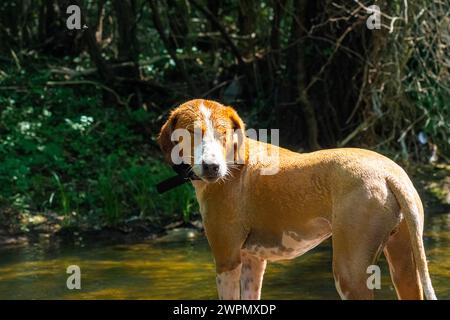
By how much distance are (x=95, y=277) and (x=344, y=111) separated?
18.4ft

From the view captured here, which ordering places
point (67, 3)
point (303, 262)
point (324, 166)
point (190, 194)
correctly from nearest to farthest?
point (324, 166), point (303, 262), point (190, 194), point (67, 3)

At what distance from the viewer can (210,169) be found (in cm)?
512

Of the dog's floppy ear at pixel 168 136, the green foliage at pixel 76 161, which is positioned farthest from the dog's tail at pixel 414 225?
the green foliage at pixel 76 161

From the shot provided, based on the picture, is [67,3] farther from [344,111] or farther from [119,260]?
[119,260]

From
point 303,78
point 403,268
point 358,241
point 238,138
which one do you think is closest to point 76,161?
point 303,78

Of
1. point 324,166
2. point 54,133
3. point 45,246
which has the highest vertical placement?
point 324,166

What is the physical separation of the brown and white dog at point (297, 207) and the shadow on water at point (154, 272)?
190 centimetres

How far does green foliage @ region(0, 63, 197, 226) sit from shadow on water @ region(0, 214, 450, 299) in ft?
Result: 3.04

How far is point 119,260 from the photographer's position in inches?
359

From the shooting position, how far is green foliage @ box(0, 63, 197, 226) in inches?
426

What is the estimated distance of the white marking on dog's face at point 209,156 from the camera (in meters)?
5.12

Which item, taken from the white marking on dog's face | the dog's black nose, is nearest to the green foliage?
the white marking on dog's face
